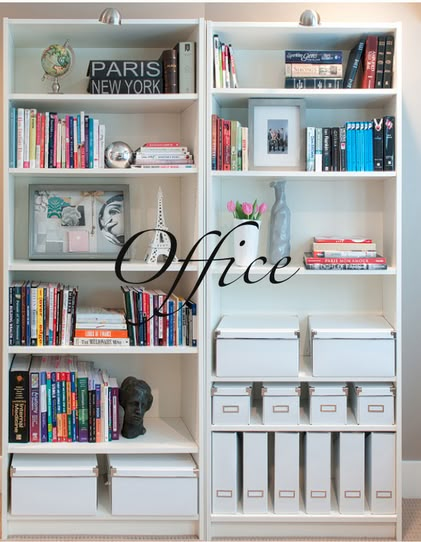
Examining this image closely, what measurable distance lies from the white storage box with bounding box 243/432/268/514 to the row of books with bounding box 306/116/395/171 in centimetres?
107

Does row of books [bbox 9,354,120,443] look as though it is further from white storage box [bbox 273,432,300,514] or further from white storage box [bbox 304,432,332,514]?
white storage box [bbox 304,432,332,514]

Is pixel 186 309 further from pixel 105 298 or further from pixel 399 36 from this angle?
pixel 399 36

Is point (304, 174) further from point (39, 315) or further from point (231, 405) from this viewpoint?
A: point (39, 315)

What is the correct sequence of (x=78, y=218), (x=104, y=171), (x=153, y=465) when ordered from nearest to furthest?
(x=104, y=171) < (x=153, y=465) < (x=78, y=218)

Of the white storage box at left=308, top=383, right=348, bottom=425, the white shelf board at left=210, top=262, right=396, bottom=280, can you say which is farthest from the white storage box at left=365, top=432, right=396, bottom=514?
the white shelf board at left=210, top=262, right=396, bottom=280

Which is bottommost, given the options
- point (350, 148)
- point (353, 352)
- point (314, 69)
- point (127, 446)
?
point (127, 446)

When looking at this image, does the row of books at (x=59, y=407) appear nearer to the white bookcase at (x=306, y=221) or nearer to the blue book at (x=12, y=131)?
the white bookcase at (x=306, y=221)

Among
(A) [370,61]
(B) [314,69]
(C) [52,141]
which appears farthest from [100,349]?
(A) [370,61]

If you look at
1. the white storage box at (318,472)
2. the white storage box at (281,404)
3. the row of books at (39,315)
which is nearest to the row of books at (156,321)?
the row of books at (39,315)

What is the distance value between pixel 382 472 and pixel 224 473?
612mm

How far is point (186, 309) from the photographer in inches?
121

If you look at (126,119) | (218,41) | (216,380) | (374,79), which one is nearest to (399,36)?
(374,79)

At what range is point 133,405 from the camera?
3119 millimetres

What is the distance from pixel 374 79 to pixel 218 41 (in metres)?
0.61
